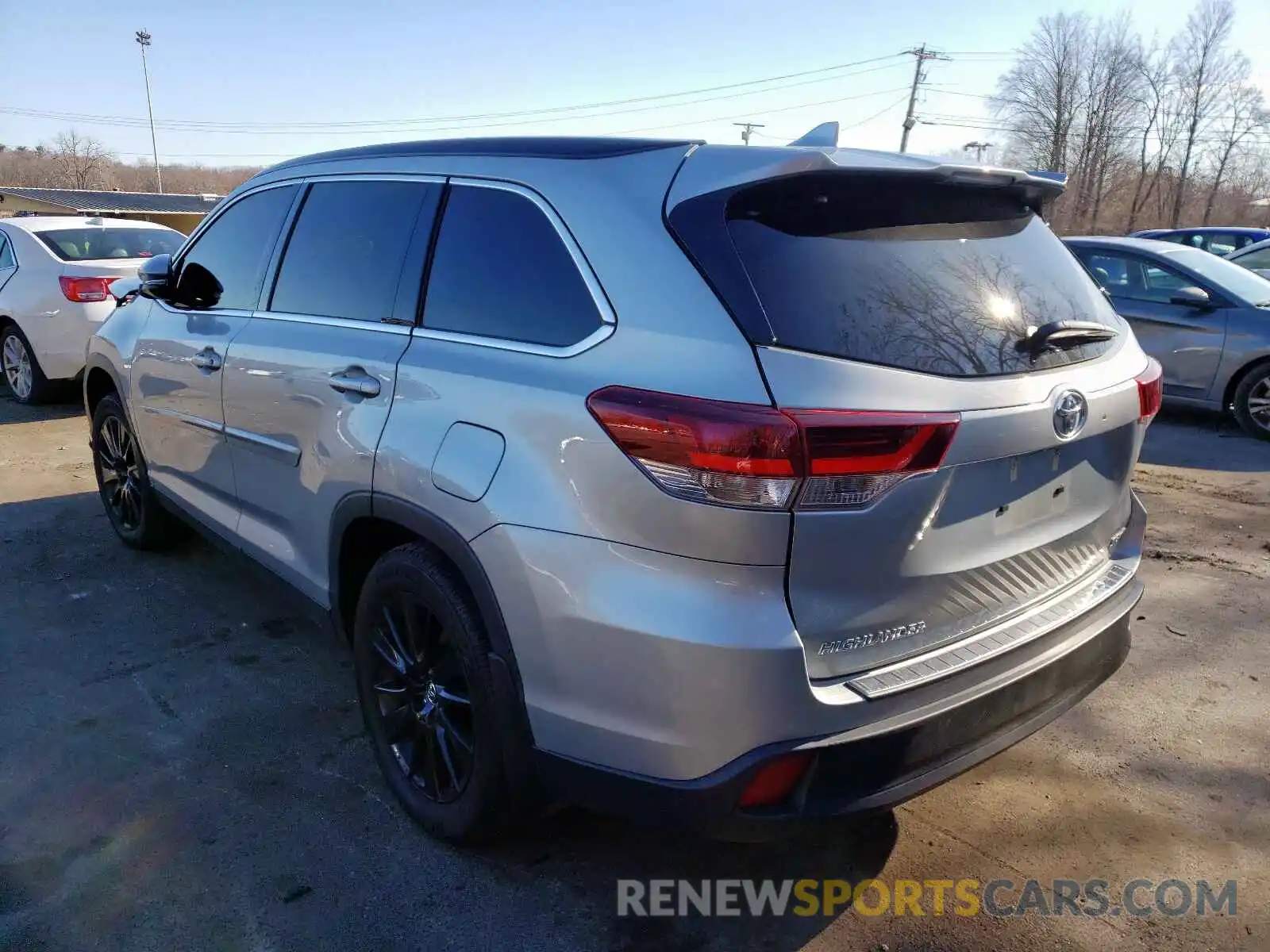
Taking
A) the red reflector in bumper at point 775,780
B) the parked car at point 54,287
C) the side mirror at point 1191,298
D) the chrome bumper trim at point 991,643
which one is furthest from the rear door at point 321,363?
the side mirror at point 1191,298

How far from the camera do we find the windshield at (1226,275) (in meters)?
7.94

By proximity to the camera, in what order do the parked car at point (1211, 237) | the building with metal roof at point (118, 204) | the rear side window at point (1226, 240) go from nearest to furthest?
the rear side window at point (1226, 240)
the parked car at point (1211, 237)
the building with metal roof at point (118, 204)

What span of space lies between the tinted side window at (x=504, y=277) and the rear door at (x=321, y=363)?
12cm

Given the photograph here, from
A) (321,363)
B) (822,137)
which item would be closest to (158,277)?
(321,363)

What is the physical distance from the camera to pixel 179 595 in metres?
4.37

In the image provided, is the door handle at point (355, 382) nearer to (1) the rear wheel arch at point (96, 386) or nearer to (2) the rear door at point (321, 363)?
(2) the rear door at point (321, 363)

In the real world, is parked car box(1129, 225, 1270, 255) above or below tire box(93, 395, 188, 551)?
above

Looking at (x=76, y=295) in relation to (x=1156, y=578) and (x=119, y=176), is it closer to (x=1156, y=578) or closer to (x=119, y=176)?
(x=1156, y=578)

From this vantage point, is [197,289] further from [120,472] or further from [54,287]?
[54,287]

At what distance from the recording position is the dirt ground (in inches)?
92.2

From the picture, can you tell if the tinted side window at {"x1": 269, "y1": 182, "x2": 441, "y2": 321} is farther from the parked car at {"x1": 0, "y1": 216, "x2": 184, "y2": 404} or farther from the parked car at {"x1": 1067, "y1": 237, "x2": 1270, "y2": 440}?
the parked car at {"x1": 1067, "y1": 237, "x2": 1270, "y2": 440}

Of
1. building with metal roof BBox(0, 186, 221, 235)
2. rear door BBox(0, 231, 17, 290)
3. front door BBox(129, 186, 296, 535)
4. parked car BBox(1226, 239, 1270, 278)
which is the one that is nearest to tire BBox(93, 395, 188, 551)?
front door BBox(129, 186, 296, 535)

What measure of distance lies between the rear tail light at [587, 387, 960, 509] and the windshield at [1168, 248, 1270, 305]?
7615 mm

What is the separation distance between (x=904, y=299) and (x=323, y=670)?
2696 millimetres
